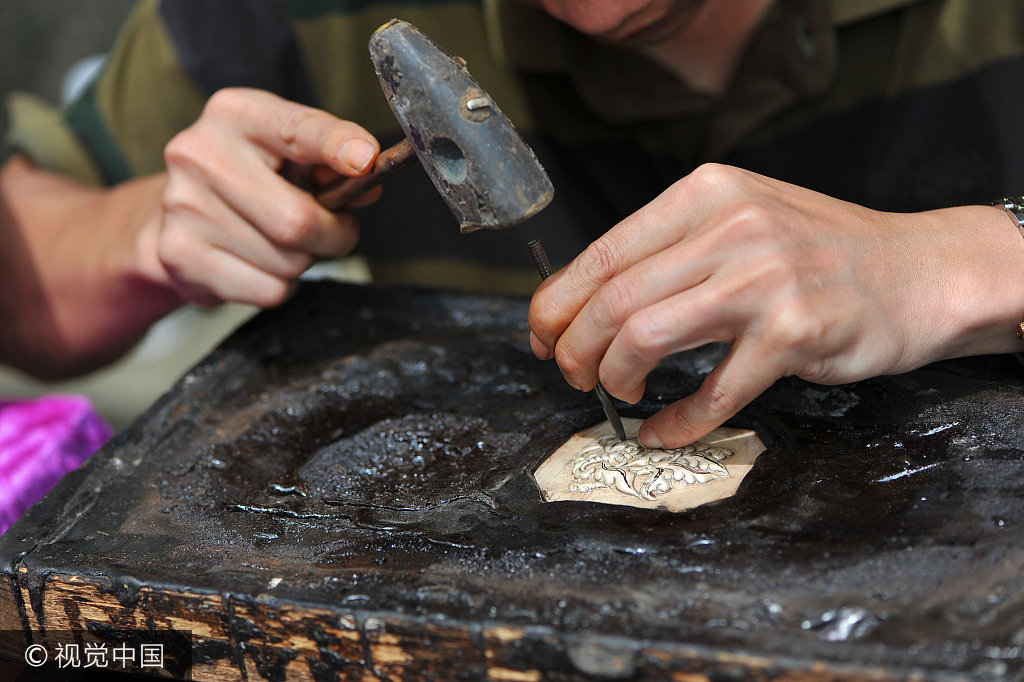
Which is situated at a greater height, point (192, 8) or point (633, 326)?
point (192, 8)

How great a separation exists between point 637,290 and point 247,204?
31.4 inches

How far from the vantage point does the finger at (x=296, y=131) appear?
1.28 metres

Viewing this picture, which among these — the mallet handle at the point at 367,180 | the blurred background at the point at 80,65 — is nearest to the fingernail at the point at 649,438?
the mallet handle at the point at 367,180

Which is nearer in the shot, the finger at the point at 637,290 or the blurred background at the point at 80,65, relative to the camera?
the finger at the point at 637,290

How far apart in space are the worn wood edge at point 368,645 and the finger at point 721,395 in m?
0.34

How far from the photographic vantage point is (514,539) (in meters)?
1.05

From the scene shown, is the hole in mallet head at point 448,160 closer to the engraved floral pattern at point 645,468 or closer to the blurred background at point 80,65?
the engraved floral pattern at point 645,468

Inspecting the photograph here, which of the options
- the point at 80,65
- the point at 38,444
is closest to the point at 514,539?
the point at 38,444

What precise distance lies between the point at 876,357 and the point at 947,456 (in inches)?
6.5

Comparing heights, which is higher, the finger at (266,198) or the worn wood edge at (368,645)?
the finger at (266,198)

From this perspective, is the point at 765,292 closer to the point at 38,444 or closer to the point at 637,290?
the point at 637,290

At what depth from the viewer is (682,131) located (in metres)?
2.01

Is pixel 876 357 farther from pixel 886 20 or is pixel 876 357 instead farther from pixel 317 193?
pixel 886 20

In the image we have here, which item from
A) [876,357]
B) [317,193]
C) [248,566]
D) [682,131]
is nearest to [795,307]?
[876,357]
